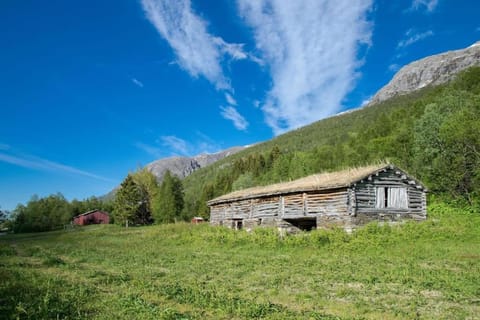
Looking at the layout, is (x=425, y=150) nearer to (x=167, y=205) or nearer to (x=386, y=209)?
(x=386, y=209)

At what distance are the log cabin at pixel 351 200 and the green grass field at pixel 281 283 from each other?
12.0 feet

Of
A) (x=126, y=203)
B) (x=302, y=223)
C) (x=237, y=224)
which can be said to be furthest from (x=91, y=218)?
(x=302, y=223)

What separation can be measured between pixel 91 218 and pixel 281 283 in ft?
311

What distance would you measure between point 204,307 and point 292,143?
150m

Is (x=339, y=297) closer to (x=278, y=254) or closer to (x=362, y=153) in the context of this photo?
(x=278, y=254)

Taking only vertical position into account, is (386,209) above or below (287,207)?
below

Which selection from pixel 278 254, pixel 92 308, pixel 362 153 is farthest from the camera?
pixel 362 153

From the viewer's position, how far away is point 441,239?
2269 cm

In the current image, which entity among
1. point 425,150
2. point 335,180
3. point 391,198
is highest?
point 425,150

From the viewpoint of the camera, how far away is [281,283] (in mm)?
12656

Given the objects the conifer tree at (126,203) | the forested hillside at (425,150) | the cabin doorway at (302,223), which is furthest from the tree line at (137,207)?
the cabin doorway at (302,223)

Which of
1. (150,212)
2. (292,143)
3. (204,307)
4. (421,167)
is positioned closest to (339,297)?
(204,307)

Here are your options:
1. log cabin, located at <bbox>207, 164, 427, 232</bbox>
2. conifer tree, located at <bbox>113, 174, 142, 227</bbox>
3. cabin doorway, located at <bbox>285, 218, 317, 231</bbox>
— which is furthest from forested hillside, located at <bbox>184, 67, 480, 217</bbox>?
conifer tree, located at <bbox>113, 174, 142, 227</bbox>

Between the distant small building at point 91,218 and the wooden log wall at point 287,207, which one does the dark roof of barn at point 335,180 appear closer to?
the wooden log wall at point 287,207
